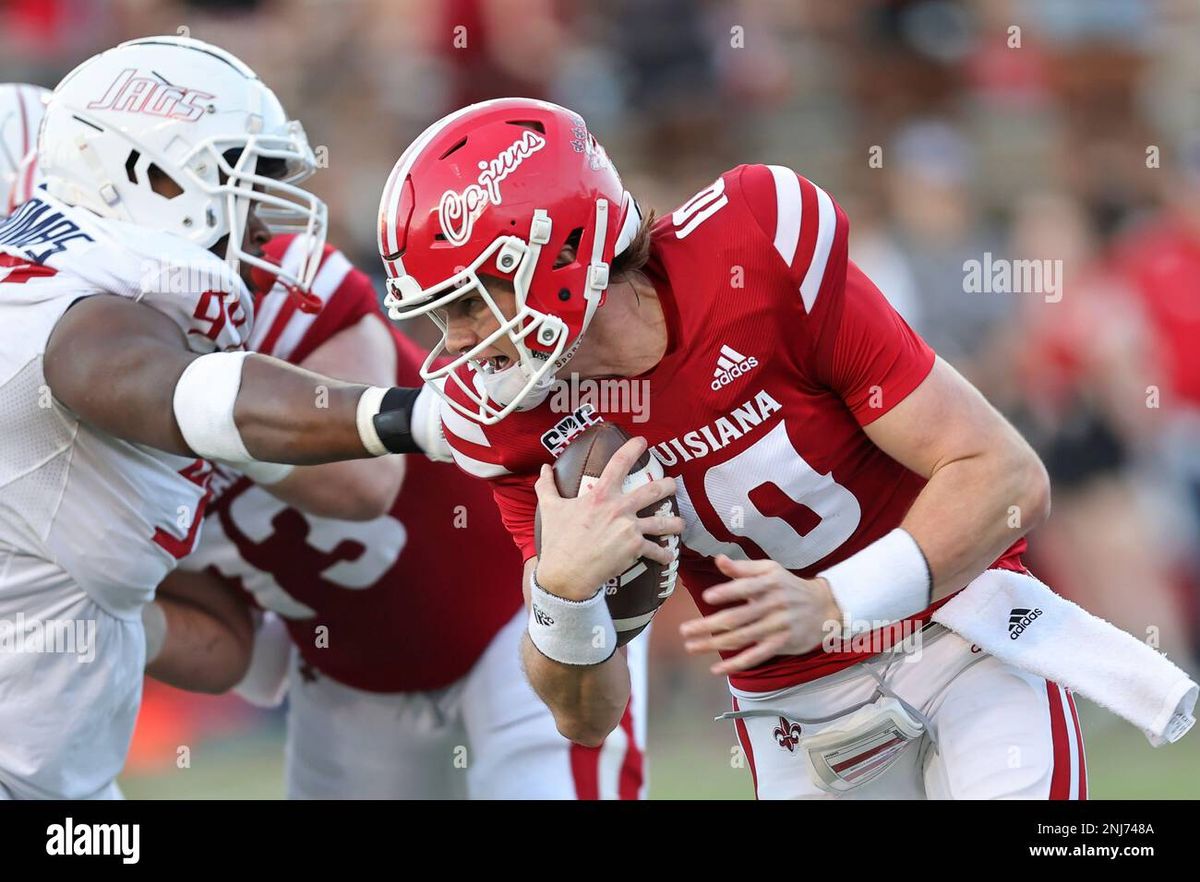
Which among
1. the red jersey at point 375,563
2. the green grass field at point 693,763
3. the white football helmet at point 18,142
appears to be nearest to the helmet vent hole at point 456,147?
the red jersey at point 375,563

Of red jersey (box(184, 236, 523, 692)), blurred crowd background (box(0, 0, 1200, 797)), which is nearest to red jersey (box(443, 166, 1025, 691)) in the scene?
red jersey (box(184, 236, 523, 692))

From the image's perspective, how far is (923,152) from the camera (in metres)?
7.68

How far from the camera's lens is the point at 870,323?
8.83ft

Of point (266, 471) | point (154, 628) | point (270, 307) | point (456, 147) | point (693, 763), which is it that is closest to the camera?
point (456, 147)

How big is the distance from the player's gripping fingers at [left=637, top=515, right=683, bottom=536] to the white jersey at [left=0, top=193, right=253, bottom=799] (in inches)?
Answer: 40.0

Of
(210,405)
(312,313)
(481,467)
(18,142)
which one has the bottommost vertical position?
(481,467)

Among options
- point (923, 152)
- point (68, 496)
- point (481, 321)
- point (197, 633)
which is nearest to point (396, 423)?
point (481, 321)

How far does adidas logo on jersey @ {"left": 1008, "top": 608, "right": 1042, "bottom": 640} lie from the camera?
2.82m

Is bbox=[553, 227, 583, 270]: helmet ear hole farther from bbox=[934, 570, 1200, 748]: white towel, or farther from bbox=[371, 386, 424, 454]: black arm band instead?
bbox=[934, 570, 1200, 748]: white towel

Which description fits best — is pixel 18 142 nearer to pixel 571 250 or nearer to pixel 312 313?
pixel 312 313

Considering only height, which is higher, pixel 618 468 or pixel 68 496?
pixel 618 468

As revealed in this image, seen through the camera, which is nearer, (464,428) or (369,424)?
(464,428)

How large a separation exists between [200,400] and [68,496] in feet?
1.30
